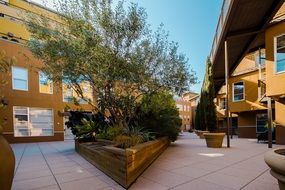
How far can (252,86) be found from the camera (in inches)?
556

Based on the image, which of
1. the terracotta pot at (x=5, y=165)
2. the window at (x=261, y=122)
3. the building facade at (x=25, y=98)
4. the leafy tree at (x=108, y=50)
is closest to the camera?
the terracotta pot at (x=5, y=165)

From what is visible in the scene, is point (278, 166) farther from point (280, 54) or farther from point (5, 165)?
point (280, 54)

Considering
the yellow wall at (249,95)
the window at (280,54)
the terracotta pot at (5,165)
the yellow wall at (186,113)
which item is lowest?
the yellow wall at (186,113)

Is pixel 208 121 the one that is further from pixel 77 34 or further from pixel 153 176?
pixel 77 34

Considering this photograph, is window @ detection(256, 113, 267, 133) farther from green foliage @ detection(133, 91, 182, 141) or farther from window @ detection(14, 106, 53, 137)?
window @ detection(14, 106, 53, 137)

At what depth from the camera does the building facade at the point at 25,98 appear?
12.2m

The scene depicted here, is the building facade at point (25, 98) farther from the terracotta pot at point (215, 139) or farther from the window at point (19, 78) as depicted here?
the terracotta pot at point (215, 139)

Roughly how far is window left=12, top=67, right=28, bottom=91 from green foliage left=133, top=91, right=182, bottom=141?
9265 mm

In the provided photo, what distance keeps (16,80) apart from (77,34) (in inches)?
384

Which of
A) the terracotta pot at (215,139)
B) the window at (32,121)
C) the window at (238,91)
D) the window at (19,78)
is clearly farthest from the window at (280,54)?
the window at (19,78)

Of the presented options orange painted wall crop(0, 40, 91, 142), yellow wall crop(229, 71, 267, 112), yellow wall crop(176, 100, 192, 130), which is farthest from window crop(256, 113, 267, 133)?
yellow wall crop(176, 100, 192, 130)

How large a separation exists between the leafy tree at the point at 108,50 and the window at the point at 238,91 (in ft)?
33.4

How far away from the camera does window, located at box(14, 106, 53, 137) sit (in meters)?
12.6

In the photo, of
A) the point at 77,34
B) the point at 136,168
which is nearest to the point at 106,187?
the point at 136,168
